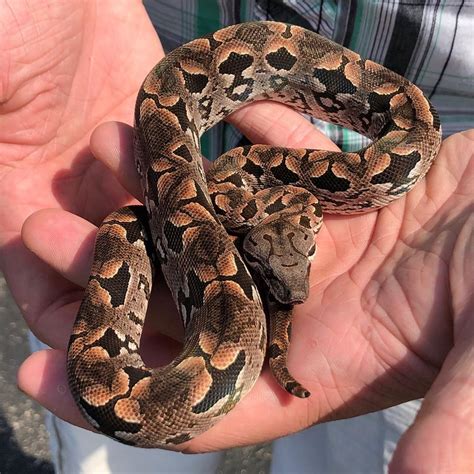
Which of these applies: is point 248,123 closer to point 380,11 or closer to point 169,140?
point 169,140

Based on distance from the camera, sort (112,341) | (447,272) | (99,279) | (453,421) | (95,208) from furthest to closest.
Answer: (95,208) < (99,279) < (112,341) < (447,272) < (453,421)

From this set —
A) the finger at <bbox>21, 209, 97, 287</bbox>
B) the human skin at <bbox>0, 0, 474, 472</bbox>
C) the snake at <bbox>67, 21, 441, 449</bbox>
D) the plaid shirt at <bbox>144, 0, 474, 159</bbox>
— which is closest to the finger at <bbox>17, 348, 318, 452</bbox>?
the human skin at <bbox>0, 0, 474, 472</bbox>

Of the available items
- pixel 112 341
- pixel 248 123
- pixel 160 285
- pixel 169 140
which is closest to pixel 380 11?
pixel 248 123

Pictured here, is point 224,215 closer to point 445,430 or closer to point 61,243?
point 61,243

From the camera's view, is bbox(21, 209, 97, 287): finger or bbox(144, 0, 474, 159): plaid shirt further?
bbox(144, 0, 474, 159): plaid shirt

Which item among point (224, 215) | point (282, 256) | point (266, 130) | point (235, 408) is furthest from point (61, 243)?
point (266, 130)

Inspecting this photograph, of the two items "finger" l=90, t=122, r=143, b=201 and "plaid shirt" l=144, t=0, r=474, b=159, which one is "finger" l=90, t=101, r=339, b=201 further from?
"plaid shirt" l=144, t=0, r=474, b=159
